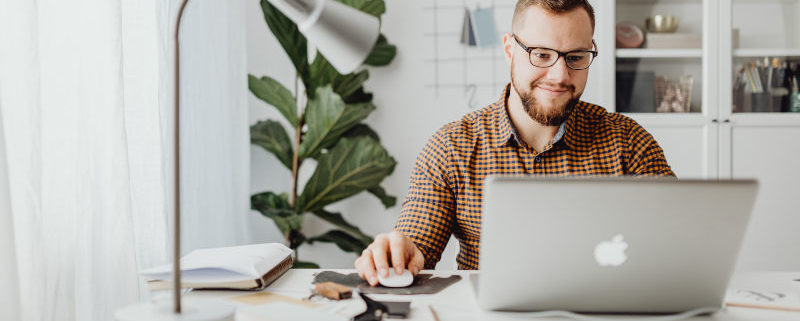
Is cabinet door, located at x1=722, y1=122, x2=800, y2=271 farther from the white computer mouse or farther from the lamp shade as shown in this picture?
the lamp shade

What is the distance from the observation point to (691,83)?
277 centimetres

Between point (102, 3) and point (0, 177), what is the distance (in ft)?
1.65

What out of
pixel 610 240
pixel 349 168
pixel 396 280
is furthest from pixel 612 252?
pixel 349 168

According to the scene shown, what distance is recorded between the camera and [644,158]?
161 cm

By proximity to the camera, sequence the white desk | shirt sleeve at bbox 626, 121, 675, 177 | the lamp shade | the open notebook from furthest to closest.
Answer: shirt sleeve at bbox 626, 121, 675, 177
the open notebook
the white desk
the lamp shade

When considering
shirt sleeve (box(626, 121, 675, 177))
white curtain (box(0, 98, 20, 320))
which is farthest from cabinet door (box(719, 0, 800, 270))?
white curtain (box(0, 98, 20, 320))

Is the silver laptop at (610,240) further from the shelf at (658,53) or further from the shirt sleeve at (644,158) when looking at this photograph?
the shelf at (658,53)

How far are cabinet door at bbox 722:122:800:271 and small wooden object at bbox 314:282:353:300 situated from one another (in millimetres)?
2238

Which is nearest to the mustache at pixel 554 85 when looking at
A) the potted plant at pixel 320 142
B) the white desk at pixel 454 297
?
the white desk at pixel 454 297

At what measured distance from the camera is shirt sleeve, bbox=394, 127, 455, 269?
58.8 inches

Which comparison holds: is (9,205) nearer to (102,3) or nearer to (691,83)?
(102,3)

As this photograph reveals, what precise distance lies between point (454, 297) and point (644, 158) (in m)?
0.80

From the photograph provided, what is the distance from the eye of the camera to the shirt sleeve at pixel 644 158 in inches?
63.0

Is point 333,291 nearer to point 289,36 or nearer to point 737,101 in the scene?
point 289,36
